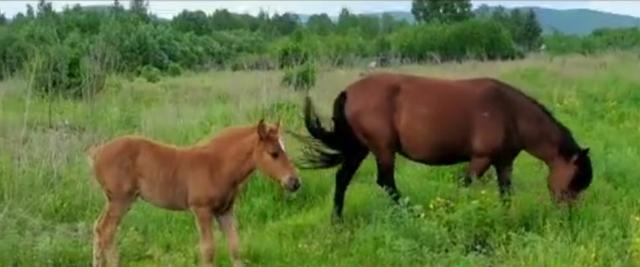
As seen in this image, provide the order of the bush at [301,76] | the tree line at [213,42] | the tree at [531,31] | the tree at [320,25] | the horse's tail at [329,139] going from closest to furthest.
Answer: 1. the horse's tail at [329,139]
2. the tree line at [213,42]
3. the bush at [301,76]
4. the tree at [531,31]
5. the tree at [320,25]

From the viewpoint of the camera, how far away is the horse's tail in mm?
9164

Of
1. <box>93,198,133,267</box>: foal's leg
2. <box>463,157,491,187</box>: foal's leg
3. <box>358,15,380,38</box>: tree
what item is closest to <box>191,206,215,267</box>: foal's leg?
<box>93,198,133,267</box>: foal's leg

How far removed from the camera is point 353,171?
9.23 m

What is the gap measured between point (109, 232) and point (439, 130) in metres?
3.06

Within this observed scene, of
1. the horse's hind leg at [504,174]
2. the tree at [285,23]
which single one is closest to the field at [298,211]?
the horse's hind leg at [504,174]

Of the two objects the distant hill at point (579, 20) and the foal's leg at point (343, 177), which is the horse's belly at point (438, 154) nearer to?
the foal's leg at point (343, 177)

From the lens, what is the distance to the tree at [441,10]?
7950cm

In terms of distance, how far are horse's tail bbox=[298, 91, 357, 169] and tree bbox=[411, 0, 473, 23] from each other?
70.7 m

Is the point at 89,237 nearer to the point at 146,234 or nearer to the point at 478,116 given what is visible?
the point at 146,234

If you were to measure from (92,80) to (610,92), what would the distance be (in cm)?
955

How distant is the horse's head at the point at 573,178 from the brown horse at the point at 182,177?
283 centimetres

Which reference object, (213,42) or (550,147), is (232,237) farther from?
(213,42)

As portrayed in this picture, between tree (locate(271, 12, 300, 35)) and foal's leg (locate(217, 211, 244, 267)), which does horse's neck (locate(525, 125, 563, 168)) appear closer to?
foal's leg (locate(217, 211, 244, 267))

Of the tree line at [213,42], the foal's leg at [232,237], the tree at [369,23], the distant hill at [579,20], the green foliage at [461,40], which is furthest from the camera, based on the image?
the distant hill at [579,20]
